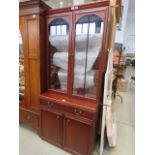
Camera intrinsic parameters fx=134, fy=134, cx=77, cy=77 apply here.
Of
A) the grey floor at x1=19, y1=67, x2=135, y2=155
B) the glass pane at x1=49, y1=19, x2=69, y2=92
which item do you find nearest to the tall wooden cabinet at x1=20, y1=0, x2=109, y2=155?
the glass pane at x1=49, y1=19, x2=69, y2=92

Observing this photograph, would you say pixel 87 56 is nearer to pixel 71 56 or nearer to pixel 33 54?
pixel 71 56

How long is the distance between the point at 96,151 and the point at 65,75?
125cm

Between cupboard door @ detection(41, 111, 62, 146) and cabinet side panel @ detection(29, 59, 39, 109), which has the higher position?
cabinet side panel @ detection(29, 59, 39, 109)

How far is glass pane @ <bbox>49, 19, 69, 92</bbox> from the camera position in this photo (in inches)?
75.8

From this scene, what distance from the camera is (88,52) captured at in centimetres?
181

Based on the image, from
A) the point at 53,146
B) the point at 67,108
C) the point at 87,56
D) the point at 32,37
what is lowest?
the point at 53,146

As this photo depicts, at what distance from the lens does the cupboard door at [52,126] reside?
6.29ft

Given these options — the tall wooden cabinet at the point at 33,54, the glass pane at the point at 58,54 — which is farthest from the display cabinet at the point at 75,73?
the tall wooden cabinet at the point at 33,54

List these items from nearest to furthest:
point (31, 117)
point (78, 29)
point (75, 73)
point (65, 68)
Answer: point (78, 29)
point (75, 73)
point (65, 68)
point (31, 117)

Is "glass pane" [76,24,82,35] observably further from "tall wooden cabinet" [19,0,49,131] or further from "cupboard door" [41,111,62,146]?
"cupboard door" [41,111,62,146]

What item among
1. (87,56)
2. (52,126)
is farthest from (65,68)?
(52,126)

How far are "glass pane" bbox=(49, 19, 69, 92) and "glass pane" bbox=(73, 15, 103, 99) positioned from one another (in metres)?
0.20

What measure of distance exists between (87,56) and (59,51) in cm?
49
